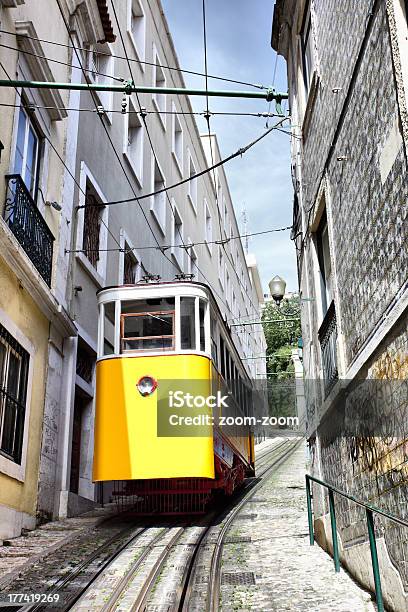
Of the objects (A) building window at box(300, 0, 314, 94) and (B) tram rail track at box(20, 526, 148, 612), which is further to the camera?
(A) building window at box(300, 0, 314, 94)

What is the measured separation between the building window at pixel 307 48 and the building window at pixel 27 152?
13.8ft

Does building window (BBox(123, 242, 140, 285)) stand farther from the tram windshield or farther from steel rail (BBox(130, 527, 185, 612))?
steel rail (BBox(130, 527, 185, 612))

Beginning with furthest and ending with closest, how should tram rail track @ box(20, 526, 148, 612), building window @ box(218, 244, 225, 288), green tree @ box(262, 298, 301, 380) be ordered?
green tree @ box(262, 298, 301, 380), building window @ box(218, 244, 225, 288), tram rail track @ box(20, 526, 148, 612)

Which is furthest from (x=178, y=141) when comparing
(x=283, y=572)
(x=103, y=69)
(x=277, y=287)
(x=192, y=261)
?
(x=283, y=572)

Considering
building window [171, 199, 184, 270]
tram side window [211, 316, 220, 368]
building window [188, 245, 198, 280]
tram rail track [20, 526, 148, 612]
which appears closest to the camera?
tram rail track [20, 526, 148, 612]

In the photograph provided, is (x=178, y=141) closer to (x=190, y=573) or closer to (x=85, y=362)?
(x=85, y=362)

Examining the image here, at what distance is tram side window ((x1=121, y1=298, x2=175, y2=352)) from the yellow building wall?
127 cm

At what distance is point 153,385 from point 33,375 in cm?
178

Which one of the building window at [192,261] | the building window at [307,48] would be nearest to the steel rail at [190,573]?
the building window at [307,48]

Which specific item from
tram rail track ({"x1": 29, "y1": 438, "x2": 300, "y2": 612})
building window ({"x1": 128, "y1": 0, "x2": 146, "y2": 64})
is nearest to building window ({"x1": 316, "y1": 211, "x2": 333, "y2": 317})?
tram rail track ({"x1": 29, "y1": 438, "x2": 300, "y2": 612})

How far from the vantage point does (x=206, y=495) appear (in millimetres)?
10602

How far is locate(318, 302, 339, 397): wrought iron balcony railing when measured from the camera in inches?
296

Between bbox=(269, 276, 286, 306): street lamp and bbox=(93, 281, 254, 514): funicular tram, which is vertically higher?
bbox=(269, 276, 286, 306): street lamp

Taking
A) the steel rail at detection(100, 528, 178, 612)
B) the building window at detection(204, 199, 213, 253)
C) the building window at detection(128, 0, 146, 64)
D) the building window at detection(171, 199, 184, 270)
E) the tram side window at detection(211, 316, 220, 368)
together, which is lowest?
the steel rail at detection(100, 528, 178, 612)
